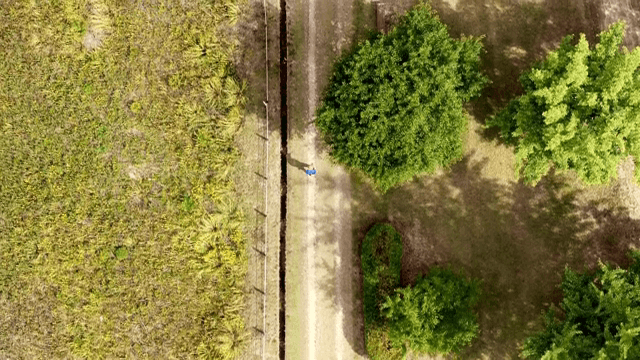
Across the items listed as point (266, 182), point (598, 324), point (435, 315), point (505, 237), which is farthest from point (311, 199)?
point (598, 324)

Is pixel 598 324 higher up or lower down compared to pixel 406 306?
higher up

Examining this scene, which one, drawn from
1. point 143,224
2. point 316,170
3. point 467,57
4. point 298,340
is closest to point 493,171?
point 467,57

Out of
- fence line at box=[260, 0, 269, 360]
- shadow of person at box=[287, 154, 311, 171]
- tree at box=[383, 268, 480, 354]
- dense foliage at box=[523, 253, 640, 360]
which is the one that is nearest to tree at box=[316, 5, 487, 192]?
shadow of person at box=[287, 154, 311, 171]

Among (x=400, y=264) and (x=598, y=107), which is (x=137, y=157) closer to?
(x=400, y=264)

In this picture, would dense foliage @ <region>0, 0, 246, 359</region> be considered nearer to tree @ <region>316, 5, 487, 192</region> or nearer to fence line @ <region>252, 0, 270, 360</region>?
fence line @ <region>252, 0, 270, 360</region>

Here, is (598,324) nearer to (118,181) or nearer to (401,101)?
(401,101)

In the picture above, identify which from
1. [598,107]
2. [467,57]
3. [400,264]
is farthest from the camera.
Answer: [400,264]

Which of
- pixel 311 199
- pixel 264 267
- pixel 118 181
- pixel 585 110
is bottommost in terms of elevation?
pixel 264 267
